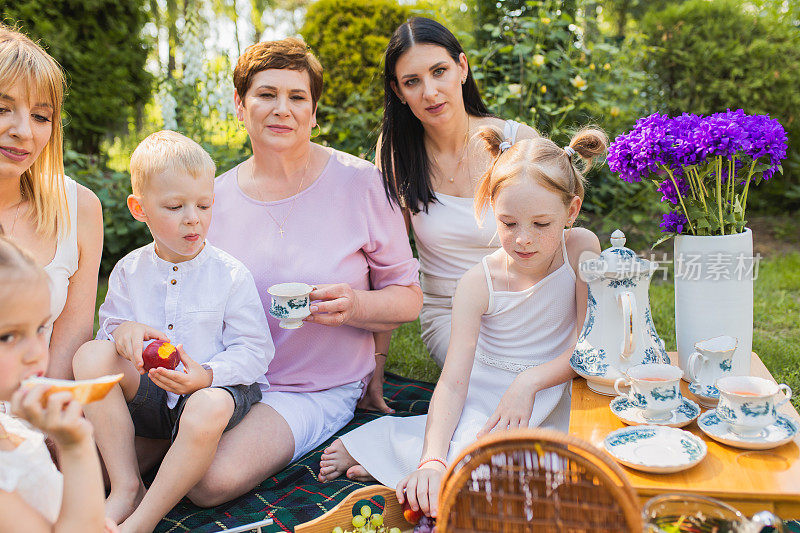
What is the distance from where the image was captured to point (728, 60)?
6.17m

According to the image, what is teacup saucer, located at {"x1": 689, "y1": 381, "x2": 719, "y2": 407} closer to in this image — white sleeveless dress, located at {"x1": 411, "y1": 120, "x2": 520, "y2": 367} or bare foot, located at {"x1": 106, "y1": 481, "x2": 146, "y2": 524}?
white sleeveless dress, located at {"x1": 411, "y1": 120, "x2": 520, "y2": 367}

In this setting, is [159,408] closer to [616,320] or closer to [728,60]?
[616,320]

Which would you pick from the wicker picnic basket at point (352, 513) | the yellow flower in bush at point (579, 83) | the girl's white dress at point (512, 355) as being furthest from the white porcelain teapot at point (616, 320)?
the yellow flower in bush at point (579, 83)

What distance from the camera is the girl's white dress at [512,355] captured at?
2.44 metres

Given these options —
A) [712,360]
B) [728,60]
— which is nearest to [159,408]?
[712,360]

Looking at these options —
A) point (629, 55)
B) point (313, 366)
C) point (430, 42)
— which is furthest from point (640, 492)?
point (629, 55)

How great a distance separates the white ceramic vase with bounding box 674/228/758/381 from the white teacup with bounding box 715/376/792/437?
0.23 metres

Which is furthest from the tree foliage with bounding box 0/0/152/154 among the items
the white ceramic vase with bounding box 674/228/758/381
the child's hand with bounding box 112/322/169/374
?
the white ceramic vase with bounding box 674/228/758/381

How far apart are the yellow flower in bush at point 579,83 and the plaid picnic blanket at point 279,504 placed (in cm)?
328

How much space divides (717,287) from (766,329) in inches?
109

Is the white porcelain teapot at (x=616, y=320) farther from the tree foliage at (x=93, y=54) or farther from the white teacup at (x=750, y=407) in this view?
the tree foliage at (x=93, y=54)

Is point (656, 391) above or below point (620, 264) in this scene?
below

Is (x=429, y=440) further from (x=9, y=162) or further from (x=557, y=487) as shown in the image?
(x=9, y=162)

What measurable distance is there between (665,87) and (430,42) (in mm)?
4227
